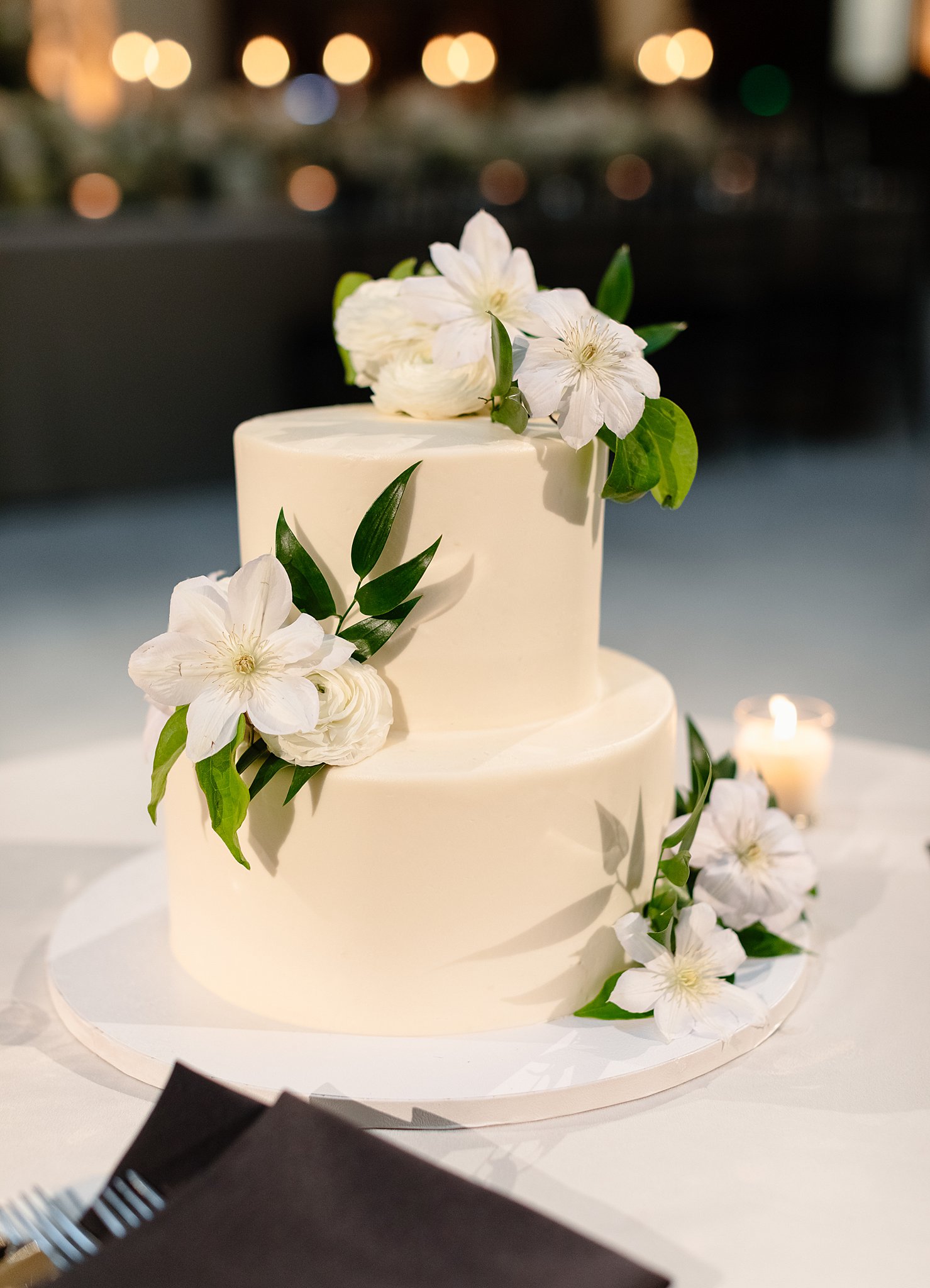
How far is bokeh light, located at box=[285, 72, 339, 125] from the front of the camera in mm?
8961

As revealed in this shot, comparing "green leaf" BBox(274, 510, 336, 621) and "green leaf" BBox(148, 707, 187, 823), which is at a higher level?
"green leaf" BBox(274, 510, 336, 621)

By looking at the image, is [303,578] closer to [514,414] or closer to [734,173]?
[514,414]

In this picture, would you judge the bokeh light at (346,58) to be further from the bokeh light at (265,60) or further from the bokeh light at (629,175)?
the bokeh light at (629,175)

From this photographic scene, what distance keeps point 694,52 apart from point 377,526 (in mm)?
9524

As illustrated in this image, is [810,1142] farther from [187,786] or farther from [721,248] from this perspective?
[721,248]

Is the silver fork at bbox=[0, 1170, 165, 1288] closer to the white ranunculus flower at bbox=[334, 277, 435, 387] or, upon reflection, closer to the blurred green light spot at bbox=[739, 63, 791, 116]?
the white ranunculus flower at bbox=[334, 277, 435, 387]

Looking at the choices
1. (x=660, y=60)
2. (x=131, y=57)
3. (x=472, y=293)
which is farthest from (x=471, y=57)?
(x=472, y=293)

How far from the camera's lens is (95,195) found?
17.7 feet

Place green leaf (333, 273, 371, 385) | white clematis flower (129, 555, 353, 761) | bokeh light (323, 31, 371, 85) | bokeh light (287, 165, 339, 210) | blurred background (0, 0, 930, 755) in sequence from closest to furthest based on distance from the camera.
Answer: white clematis flower (129, 555, 353, 761), green leaf (333, 273, 371, 385), blurred background (0, 0, 930, 755), bokeh light (287, 165, 339, 210), bokeh light (323, 31, 371, 85)

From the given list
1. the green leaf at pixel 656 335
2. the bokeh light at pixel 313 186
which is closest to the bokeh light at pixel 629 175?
the bokeh light at pixel 313 186

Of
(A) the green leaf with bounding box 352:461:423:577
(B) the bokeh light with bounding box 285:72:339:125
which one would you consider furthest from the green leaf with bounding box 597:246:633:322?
(B) the bokeh light with bounding box 285:72:339:125

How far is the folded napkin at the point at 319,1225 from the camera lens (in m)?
0.89

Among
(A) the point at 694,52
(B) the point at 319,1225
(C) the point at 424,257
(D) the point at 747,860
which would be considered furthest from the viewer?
(A) the point at 694,52

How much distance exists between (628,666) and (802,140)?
8435 millimetres
